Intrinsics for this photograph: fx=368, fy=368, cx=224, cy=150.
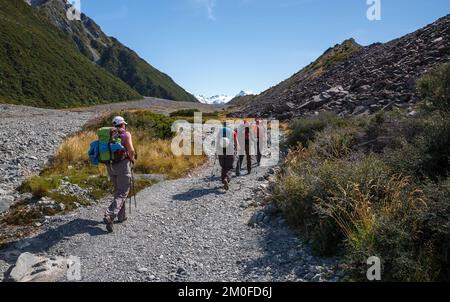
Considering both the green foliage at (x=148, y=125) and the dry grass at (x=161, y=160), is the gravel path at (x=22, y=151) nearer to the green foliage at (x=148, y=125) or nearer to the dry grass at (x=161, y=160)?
the green foliage at (x=148, y=125)

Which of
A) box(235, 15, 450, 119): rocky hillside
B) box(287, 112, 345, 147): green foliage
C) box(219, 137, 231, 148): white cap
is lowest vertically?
box(219, 137, 231, 148): white cap

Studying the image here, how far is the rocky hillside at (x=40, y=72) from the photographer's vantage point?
6619 cm

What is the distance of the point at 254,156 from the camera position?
1792cm

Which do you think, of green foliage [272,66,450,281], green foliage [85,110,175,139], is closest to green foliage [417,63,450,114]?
green foliage [272,66,450,281]

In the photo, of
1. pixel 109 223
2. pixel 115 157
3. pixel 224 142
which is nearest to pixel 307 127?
pixel 224 142

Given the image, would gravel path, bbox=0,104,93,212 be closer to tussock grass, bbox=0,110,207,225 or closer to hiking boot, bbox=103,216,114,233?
tussock grass, bbox=0,110,207,225

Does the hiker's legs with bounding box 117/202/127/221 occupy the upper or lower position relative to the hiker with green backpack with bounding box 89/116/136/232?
lower

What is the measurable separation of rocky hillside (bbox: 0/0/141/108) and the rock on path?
184ft

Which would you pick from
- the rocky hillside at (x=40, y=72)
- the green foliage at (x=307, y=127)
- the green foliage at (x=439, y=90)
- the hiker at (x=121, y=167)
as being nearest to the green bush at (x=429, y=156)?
the green foliage at (x=439, y=90)

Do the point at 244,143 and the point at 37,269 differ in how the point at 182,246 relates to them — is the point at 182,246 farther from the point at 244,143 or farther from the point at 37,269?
the point at 244,143

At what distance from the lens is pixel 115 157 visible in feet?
27.4

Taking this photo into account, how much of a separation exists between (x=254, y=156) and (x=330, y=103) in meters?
12.9

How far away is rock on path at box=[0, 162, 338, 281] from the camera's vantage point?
6.09 meters
